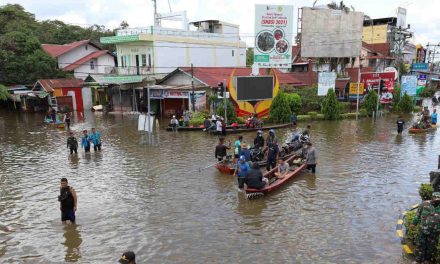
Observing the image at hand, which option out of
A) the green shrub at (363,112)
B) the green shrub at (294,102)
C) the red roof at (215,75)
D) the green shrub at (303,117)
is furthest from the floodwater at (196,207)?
the green shrub at (363,112)

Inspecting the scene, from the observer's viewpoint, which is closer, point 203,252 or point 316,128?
point 203,252

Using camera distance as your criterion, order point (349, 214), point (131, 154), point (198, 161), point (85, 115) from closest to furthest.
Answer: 1. point (349, 214)
2. point (198, 161)
3. point (131, 154)
4. point (85, 115)

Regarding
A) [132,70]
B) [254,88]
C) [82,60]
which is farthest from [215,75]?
[82,60]

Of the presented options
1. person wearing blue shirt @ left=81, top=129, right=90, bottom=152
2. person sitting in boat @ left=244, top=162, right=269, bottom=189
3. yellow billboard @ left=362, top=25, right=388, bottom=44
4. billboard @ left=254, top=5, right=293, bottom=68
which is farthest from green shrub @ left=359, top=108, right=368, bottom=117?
yellow billboard @ left=362, top=25, right=388, bottom=44

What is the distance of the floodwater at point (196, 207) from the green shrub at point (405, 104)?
1797 cm

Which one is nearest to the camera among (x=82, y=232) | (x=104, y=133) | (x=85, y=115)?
(x=82, y=232)

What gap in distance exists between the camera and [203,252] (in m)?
9.15

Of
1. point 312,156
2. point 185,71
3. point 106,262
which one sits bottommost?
point 106,262

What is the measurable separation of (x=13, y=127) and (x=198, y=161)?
66.4 ft

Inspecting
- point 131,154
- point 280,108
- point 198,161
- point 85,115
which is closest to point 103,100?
point 85,115

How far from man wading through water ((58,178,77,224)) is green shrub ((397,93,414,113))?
35.1m

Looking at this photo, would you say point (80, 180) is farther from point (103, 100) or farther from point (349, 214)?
point (103, 100)

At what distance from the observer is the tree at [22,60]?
4097 centimetres

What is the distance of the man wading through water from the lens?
1003cm
